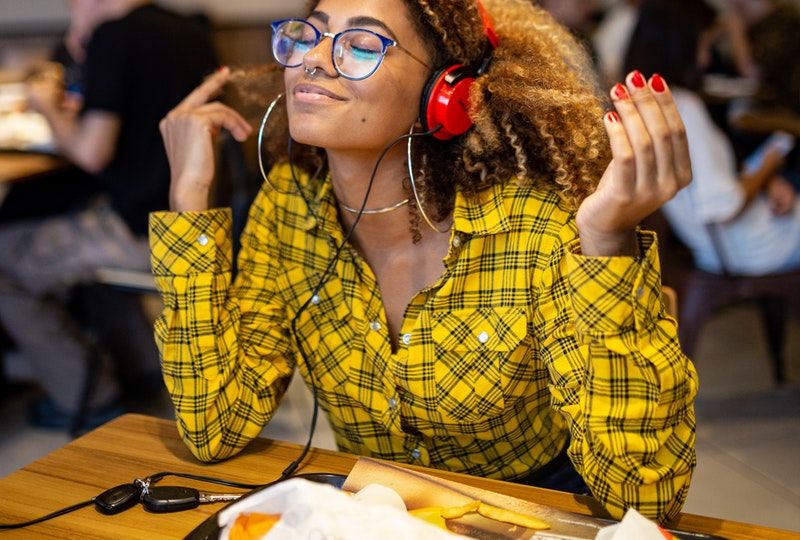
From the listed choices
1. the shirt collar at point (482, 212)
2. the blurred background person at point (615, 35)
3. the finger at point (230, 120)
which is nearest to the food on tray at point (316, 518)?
the shirt collar at point (482, 212)

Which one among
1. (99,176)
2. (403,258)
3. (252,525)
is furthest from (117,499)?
(99,176)

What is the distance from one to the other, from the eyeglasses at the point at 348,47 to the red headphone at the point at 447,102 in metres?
0.06

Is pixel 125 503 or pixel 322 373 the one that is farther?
pixel 322 373

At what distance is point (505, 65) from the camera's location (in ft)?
4.11

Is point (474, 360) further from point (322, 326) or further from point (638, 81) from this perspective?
point (638, 81)

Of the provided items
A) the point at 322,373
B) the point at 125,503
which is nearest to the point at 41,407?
the point at 322,373

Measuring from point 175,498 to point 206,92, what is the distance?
67cm

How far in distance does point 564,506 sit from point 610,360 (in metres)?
0.16

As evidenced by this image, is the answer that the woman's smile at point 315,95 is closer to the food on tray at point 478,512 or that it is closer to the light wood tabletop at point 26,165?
the food on tray at point 478,512

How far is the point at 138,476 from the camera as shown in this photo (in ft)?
3.48

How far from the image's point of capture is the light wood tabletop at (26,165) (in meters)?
2.48

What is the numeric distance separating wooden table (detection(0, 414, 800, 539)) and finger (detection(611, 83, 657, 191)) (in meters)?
0.35

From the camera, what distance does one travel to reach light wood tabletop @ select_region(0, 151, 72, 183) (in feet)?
8.14

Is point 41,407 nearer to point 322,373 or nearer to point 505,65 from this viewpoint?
point 322,373
